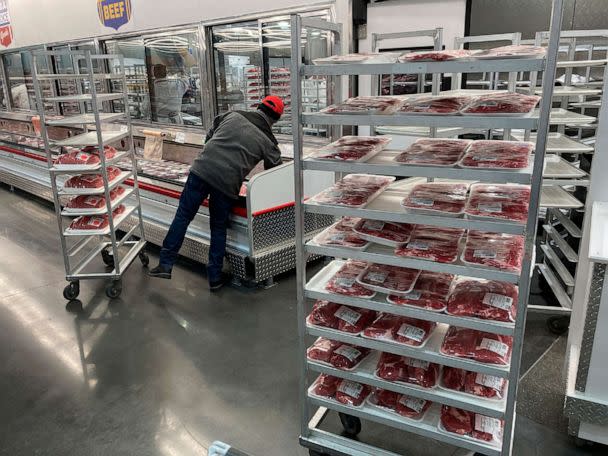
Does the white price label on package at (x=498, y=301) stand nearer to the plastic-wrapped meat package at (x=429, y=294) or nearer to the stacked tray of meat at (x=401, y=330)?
the plastic-wrapped meat package at (x=429, y=294)

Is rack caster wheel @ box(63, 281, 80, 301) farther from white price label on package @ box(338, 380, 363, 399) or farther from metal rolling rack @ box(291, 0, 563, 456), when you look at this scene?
white price label on package @ box(338, 380, 363, 399)

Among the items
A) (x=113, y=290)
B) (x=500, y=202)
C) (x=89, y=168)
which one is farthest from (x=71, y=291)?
(x=500, y=202)

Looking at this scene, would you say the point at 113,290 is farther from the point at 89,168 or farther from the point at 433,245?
the point at 433,245

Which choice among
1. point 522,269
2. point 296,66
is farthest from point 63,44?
point 522,269

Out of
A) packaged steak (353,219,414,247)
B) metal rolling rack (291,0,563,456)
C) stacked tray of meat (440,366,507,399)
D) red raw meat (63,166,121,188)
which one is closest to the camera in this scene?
metal rolling rack (291,0,563,456)

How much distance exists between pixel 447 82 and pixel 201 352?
312 cm

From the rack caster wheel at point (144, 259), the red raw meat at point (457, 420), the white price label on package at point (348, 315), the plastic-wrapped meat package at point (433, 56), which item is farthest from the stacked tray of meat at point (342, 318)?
the rack caster wheel at point (144, 259)

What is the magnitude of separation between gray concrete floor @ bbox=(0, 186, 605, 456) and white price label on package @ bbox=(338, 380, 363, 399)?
403mm

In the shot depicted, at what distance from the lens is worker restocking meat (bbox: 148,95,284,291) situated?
404 centimetres

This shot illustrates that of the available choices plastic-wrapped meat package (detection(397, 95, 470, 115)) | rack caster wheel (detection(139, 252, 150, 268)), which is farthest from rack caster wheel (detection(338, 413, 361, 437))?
rack caster wheel (detection(139, 252, 150, 268))

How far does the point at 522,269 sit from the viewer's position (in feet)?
5.73

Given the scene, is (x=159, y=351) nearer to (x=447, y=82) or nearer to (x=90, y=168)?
(x=90, y=168)

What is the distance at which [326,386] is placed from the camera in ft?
7.91

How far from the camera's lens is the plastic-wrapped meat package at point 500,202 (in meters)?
1.82
